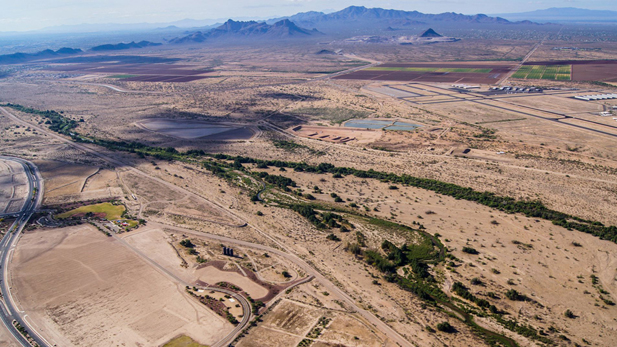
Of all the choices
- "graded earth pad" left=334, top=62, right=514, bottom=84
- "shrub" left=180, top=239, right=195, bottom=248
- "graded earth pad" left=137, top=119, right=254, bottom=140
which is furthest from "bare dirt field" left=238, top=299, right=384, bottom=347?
"graded earth pad" left=334, top=62, right=514, bottom=84

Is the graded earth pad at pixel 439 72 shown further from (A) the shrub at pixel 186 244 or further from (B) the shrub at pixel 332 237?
(A) the shrub at pixel 186 244

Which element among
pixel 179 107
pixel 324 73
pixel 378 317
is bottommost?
pixel 378 317

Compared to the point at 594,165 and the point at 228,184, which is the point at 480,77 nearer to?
the point at 594,165

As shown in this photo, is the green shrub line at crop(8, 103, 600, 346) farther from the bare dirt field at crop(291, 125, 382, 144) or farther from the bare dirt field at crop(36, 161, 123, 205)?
the bare dirt field at crop(291, 125, 382, 144)

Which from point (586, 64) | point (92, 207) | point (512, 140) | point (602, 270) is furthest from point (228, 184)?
point (586, 64)

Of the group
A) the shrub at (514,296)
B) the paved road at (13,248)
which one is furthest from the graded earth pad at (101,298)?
the shrub at (514,296)
